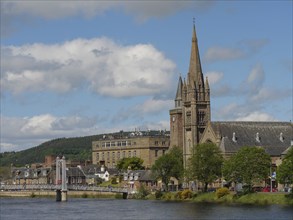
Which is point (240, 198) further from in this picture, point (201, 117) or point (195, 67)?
point (195, 67)

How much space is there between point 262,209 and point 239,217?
41.8ft

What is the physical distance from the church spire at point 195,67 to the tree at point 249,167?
57099 millimetres

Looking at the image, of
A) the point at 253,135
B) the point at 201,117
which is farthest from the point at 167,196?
the point at 201,117

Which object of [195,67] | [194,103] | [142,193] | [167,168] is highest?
[195,67]

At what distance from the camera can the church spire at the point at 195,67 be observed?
188 metres

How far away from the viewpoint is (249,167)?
429 ft

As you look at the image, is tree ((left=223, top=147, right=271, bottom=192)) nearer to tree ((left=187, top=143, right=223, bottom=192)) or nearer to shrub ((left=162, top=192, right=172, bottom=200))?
tree ((left=187, top=143, right=223, bottom=192))

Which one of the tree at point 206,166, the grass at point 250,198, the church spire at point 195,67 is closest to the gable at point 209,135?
the church spire at point 195,67

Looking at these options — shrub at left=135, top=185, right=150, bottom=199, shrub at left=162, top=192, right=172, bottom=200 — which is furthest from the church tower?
shrub at left=162, top=192, right=172, bottom=200

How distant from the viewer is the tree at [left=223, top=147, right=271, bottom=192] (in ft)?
427

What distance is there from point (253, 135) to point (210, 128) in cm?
1029

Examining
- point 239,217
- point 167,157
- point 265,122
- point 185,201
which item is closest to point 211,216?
point 239,217

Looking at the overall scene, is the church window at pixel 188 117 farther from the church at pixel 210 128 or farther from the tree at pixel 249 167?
the tree at pixel 249 167

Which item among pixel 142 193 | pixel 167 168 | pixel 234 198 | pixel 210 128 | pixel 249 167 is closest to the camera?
pixel 249 167
